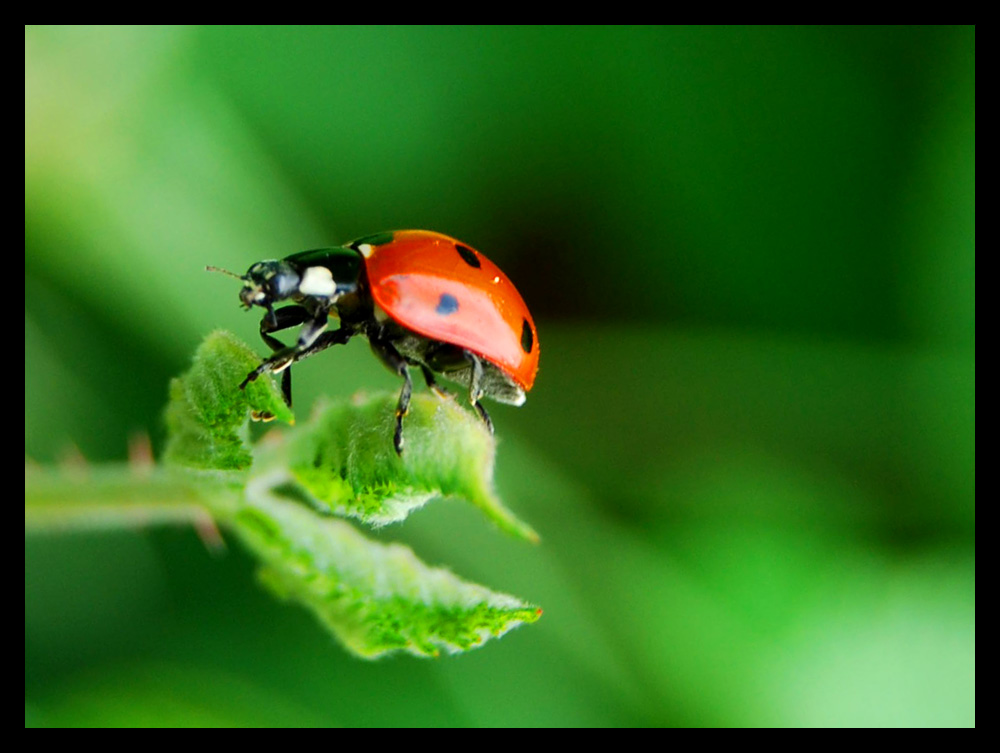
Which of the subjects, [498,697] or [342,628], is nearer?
[342,628]

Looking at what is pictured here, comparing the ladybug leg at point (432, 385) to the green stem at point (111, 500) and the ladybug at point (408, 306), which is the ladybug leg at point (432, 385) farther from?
the green stem at point (111, 500)

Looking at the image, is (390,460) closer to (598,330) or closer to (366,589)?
(366,589)

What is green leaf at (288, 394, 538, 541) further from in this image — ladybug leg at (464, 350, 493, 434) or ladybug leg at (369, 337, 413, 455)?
ladybug leg at (464, 350, 493, 434)

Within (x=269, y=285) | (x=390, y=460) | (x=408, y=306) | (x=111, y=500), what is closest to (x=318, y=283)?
(x=269, y=285)

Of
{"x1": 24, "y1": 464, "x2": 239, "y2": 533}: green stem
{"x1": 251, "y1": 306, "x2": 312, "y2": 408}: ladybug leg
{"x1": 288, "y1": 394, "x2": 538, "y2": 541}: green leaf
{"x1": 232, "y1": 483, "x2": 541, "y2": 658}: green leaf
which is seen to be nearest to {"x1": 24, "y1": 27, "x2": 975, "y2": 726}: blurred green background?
{"x1": 251, "y1": 306, "x2": 312, "y2": 408}: ladybug leg

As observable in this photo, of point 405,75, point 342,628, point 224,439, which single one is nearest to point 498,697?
point 342,628

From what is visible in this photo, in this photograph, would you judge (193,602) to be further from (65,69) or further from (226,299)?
(65,69)

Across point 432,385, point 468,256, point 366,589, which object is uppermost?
point 468,256
